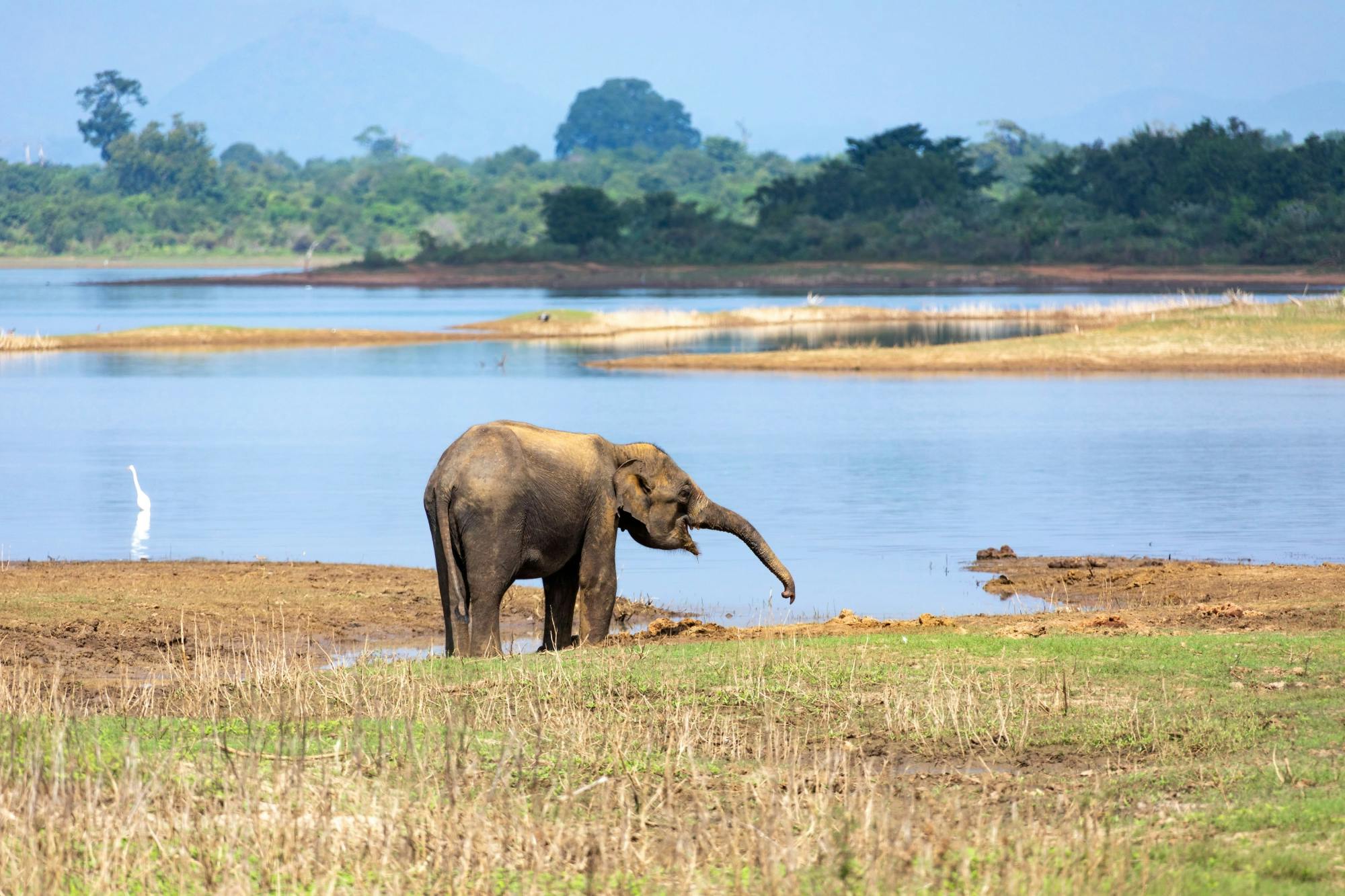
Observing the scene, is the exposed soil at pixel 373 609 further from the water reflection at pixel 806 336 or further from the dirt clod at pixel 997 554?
the water reflection at pixel 806 336

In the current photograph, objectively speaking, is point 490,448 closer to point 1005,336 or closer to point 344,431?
point 344,431

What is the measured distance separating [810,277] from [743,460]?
290 ft

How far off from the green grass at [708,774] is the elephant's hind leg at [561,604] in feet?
6.52

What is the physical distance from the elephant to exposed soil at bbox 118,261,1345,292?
8972 centimetres

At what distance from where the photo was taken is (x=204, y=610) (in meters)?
17.4

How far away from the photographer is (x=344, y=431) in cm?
4072

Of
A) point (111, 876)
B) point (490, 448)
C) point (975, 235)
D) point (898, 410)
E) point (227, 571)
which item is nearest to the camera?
point (111, 876)

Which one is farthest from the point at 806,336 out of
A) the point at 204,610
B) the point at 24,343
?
the point at 204,610

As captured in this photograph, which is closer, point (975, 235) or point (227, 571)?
point (227, 571)

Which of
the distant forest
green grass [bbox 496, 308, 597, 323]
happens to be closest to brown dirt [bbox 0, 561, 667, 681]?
green grass [bbox 496, 308, 597, 323]

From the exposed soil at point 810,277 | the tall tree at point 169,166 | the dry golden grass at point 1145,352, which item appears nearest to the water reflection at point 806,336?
the dry golden grass at point 1145,352

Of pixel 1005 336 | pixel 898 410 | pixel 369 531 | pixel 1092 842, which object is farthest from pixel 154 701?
pixel 1005 336

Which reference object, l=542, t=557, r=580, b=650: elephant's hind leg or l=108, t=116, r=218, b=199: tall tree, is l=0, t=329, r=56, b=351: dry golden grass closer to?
l=542, t=557, r=580, b=650: elephant's hind leg

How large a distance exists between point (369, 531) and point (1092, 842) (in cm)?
1862
